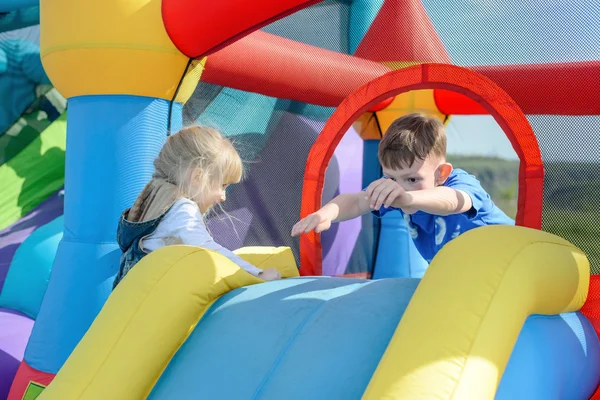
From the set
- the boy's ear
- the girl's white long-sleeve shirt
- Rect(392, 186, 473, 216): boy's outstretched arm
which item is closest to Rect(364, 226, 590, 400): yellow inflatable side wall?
Rect(392, 186, 473, 216): boy's outstretched arm

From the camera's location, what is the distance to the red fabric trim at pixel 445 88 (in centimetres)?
196

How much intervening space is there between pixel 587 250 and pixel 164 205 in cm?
125

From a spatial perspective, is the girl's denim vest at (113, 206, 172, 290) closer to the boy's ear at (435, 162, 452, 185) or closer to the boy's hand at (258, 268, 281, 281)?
the boy's hand at (258, 268, 281, 281)

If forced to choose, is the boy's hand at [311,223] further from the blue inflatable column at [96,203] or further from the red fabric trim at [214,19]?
the blue inflatable column at [96,203]

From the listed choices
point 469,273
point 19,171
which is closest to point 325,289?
point 469,273

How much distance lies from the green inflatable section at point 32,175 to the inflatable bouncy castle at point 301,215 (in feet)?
0.08

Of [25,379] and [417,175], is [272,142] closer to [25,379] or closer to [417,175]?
[417,175]

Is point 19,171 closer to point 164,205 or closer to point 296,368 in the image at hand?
point 164,205

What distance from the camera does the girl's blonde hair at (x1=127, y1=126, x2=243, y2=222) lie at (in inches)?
74.2

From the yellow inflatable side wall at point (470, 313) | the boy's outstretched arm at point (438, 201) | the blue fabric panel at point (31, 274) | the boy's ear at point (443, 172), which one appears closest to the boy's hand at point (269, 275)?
the boy's outstretched arm at point (438, 201)

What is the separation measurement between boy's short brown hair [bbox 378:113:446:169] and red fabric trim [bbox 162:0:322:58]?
0.45 metres

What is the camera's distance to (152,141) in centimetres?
219

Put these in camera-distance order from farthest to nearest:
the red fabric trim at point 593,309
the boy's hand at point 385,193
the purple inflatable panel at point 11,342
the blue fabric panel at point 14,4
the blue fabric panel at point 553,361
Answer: the blue fabric panel at point 14,4 → the purple inflatable panel at point 11,342 → the red fabric trim at point 593,309 → the boy's hand at point 385,193 → the blue fabric panel at point 553,361

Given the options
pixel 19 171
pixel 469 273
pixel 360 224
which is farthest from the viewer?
pixel 19 171
